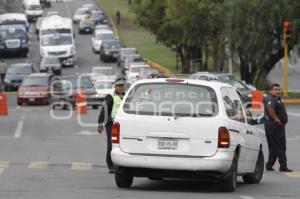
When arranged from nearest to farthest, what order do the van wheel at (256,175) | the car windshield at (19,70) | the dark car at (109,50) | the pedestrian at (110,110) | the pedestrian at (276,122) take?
the van wheel at (256,175)
the pedestrian at (110,110)
the pedestrian at (276,122)
the car windshield at (19,70)
the dark car at (109,50)

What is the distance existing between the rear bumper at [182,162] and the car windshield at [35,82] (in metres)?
37.7

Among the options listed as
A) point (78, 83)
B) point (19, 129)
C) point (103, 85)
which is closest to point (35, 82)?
point (103, 85)

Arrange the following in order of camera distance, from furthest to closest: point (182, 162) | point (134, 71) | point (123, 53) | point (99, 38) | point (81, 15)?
point (81, 15)
point (99, 38)
point (123, 53)
point (134, 71)
point (182, 162)

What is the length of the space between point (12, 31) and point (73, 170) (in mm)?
63608

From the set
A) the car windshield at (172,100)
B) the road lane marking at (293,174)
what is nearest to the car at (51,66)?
the road lane marking at (293,174)

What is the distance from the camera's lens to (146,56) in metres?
85.7

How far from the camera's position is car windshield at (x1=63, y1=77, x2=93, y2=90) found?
4922cm

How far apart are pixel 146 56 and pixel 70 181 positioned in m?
68.7

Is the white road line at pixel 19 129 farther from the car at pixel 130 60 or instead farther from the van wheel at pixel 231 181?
the car at pixel 130 60

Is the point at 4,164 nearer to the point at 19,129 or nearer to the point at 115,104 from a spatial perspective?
the point at 115,104

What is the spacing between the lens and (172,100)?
1526 centimetres

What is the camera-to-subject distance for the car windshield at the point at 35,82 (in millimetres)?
52487

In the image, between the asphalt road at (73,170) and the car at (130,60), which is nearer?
the asphalt road at (73,170)

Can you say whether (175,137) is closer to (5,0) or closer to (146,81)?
(146,81)
